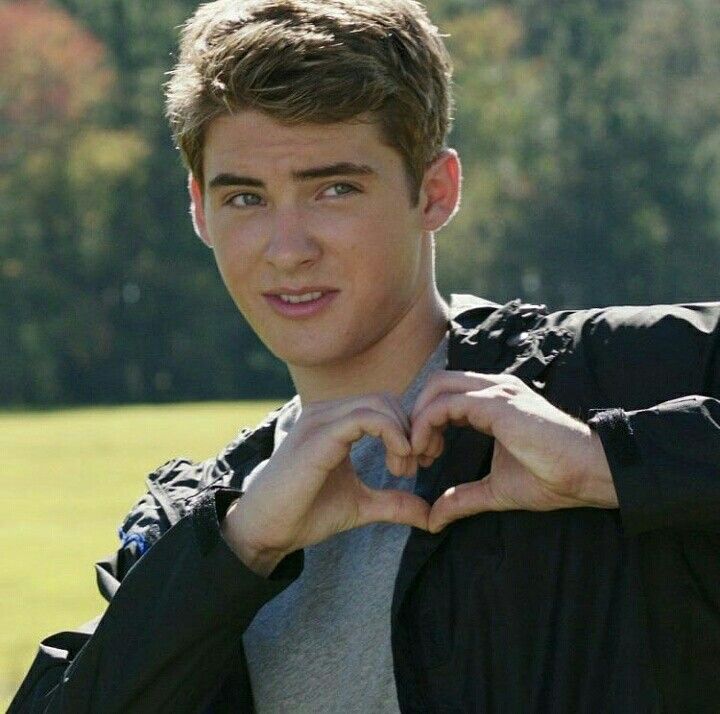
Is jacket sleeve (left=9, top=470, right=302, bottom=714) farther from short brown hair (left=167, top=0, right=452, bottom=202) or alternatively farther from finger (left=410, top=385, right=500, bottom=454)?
short brown hair (left=167, top=0, right=452, bottom=202)

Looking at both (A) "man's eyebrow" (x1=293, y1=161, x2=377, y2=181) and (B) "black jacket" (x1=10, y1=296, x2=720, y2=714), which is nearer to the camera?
(B) "black jacket" (x1=10, y1=296, x2=720, y2=714)

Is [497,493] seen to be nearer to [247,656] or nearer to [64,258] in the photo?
[247,656]

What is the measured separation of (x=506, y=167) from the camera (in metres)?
52.2

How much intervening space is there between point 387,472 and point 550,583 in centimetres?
44

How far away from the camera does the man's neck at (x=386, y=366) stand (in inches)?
117

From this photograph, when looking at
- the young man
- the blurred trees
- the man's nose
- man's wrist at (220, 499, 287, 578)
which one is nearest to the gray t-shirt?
the young man

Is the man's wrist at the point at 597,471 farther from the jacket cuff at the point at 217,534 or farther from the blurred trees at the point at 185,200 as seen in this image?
the blurred trees at the point at 185,200

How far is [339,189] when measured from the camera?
283 centimetres

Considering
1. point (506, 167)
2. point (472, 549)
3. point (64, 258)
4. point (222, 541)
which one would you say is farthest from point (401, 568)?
point (506, 167)

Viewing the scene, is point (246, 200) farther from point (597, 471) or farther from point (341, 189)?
point (597, 471)

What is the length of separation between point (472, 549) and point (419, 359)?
46 cm

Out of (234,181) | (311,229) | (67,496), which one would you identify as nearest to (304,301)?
(311,229)

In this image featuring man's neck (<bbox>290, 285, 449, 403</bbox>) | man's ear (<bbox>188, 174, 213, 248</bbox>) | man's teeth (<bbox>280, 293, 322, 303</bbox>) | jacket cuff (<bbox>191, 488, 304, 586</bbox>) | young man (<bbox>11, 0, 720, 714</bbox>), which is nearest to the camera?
young man (<bbox>11, 0, 720, 714</bbox>)

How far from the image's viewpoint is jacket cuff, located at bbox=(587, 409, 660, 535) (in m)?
2.42
